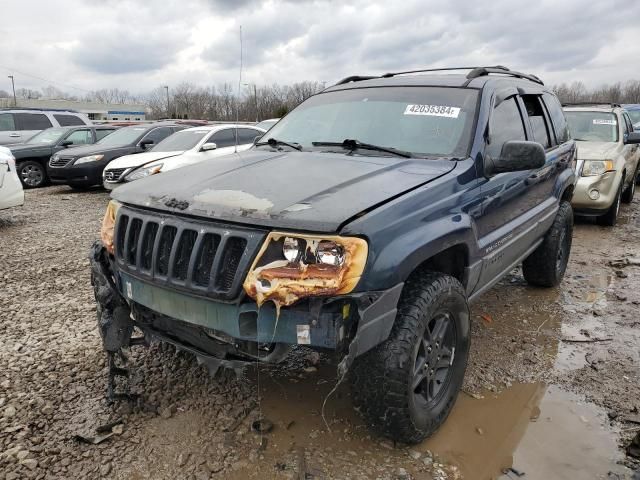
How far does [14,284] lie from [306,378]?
3.32m

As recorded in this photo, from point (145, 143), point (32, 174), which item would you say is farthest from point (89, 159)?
point (32, 174)

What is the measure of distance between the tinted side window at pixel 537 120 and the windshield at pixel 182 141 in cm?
685

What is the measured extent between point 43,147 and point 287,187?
39.2 ft

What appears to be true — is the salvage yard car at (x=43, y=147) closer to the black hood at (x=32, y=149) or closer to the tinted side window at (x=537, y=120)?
the black hood at (x=32, y=149)

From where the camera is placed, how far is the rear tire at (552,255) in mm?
4574

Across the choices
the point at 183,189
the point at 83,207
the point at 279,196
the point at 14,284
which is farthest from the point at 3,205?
the point at 279,196

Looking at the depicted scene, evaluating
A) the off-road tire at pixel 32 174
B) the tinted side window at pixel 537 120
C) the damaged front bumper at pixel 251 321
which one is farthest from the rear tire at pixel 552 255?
the off-road tire at pixel 32 174

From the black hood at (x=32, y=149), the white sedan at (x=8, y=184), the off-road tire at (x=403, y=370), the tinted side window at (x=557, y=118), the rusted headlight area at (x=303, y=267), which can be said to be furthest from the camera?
the black hood at (x=32, y=149)

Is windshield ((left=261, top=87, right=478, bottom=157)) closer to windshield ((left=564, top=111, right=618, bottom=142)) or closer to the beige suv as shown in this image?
the beige suv

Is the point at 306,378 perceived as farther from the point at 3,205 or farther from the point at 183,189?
the point at 3,205

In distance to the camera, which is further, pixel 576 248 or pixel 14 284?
pixel 576 248

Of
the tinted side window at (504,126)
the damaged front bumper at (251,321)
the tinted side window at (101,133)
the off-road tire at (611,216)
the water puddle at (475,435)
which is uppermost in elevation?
the tinted side window at (504,126)

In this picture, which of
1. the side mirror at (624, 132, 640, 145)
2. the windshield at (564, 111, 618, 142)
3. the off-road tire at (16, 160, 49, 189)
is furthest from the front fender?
the off-road tire at (16, 160, 49, 189)

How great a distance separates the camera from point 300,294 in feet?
6.63
